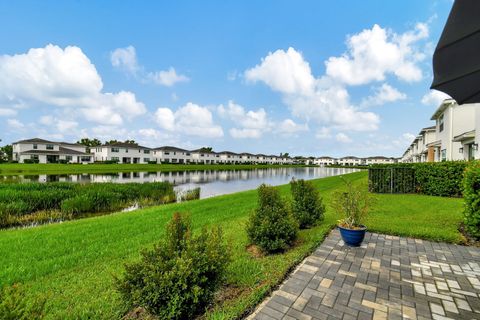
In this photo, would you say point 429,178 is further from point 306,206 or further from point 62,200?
point 62,200

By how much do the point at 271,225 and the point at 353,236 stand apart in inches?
70.8

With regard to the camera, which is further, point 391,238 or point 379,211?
point 379,211

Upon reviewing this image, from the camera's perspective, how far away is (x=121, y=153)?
6738cm

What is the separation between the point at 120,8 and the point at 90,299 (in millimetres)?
15112

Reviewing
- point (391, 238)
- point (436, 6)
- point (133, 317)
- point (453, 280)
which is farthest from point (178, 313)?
point (436, 6)

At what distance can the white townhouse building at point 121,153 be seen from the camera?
65.2 metres

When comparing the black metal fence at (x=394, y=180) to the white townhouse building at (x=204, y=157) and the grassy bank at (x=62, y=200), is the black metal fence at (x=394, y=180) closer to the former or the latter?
the grassy bank at (x=62, y=200)

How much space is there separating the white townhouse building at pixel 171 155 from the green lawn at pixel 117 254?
73755 mm

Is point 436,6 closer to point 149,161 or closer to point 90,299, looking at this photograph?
point 90,299

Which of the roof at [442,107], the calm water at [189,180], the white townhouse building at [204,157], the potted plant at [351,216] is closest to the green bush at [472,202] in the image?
the potted plant at [351,216]

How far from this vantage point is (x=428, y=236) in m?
5.65

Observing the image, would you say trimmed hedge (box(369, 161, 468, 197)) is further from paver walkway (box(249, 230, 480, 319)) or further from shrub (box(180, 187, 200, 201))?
shrub (box(180, 187, 200, 201))

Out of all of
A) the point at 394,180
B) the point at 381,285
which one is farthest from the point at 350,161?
the point at 381,285

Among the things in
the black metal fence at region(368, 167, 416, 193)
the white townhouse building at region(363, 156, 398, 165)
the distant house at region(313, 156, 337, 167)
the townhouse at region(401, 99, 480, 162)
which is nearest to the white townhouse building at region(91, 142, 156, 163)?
the black metal fence at region(368, 167, 416, 193)
